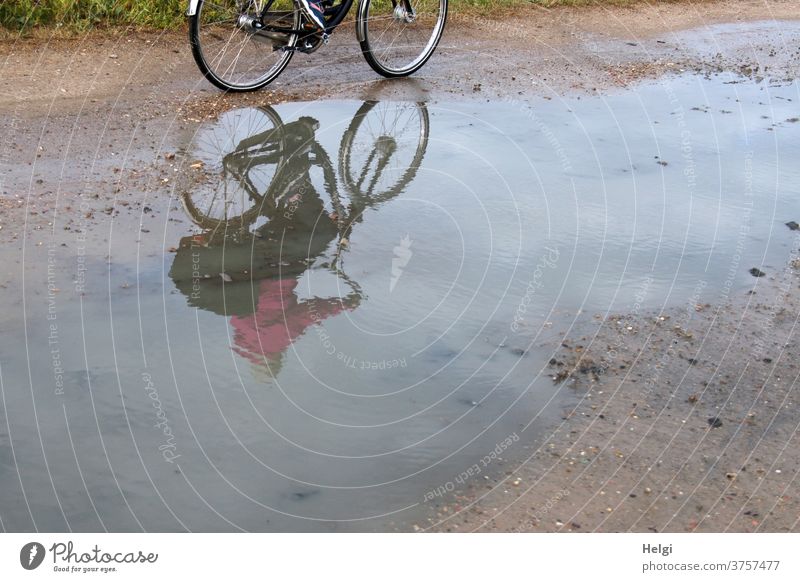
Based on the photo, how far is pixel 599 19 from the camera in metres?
10.5

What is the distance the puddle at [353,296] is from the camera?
3.83m

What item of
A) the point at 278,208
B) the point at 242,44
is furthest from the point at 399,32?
the point at 278,208

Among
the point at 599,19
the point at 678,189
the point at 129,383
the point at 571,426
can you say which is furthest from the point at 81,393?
the point at 599,19

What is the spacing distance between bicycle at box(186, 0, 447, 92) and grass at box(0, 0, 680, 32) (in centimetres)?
66

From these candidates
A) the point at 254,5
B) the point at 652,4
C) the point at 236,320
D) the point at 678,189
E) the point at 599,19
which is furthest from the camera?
the point at 652,4

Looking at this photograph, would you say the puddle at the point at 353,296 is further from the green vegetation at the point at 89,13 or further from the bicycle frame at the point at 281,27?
the green vegetation at the point at 89,13

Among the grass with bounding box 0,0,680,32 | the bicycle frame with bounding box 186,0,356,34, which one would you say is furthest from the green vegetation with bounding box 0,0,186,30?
the bicycle frame with bounding box 186,0,356,34

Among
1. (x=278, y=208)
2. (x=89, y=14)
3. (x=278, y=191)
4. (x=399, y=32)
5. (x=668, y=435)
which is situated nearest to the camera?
(x=668, y=435)

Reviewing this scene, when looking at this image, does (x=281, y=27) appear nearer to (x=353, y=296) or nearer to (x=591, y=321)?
(x=353, y=296)

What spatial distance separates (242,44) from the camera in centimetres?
836

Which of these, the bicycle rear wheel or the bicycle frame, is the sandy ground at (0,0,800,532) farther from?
the bicycle frame

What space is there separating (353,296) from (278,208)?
1.17 meters

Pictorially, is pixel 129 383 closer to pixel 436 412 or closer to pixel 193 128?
pixel 436 412

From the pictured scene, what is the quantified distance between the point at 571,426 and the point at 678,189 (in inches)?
115
